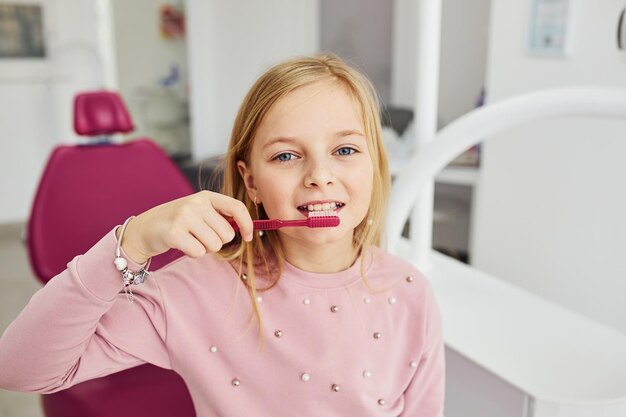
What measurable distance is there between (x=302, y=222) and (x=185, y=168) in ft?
10.1

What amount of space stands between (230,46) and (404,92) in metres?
1.22

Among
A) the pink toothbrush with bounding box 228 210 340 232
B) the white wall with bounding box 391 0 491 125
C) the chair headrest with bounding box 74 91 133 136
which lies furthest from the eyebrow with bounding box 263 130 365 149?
the white wall with bounding box 391 0 491 125

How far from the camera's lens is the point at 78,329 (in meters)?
0.67

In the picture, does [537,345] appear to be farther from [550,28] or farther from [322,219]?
[550,28]

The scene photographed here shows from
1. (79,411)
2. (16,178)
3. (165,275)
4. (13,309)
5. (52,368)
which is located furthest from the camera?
(16,178)

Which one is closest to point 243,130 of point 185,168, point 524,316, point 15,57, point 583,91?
point 583,91

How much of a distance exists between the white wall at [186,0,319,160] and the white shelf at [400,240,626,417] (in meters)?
2.59

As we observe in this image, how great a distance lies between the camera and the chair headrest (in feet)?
4.94

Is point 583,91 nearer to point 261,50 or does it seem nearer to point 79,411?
point 79,411

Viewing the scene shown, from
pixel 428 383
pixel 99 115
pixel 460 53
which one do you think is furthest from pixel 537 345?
pixel 460 53

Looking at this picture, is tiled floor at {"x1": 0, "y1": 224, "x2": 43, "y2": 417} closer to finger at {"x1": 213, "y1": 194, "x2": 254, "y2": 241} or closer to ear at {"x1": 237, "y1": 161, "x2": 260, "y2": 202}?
ear at {"x1": 237, "y1": 161, "x2": 260, "y2": 202}

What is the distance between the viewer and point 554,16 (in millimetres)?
1618

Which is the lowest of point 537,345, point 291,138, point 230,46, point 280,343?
point 537,345

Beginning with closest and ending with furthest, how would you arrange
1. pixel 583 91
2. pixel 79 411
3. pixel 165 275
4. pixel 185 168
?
pixel 165 275 → pixel 583 91 → pixel 79 411 → pixel 185 168
